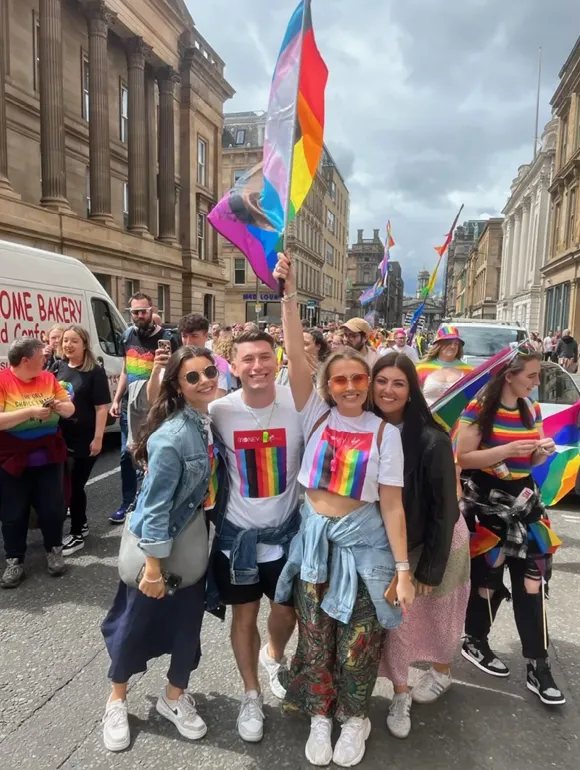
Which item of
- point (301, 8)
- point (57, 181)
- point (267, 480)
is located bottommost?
point (267, 480)

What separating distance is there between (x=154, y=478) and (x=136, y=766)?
124 centimetres

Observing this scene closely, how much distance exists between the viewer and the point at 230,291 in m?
50.2

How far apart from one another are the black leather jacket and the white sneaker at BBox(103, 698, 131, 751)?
1.49 meters

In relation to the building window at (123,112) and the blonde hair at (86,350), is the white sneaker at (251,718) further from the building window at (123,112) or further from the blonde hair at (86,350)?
the building window at (123,112)

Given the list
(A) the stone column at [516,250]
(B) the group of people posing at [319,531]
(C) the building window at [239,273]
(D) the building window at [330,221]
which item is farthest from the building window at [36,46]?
(D) the building window at [330,221]

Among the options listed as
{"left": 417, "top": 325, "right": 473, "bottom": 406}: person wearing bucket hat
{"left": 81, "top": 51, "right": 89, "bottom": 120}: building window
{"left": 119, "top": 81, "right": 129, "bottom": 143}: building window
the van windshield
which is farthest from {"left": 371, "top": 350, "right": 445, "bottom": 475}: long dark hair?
{"left": 119, "top": 81, "right": 129, "bottom": 143}: building window

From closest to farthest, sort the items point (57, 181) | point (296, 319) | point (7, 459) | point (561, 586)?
point (296, 319), point (7, 459), point (561, 586), point (57, 181)

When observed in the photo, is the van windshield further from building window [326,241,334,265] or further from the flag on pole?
building window [326,241,334,265]

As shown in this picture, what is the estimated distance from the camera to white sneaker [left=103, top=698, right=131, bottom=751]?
244cm

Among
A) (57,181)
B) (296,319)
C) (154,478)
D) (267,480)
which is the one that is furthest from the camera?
(57,181)

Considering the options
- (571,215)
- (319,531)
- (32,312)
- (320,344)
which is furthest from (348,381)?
(571,215)

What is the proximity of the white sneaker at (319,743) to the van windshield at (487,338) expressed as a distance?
940 centimetres

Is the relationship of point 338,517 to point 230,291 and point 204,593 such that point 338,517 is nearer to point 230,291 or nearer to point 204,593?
point 204,593

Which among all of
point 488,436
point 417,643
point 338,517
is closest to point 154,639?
point 338,517
